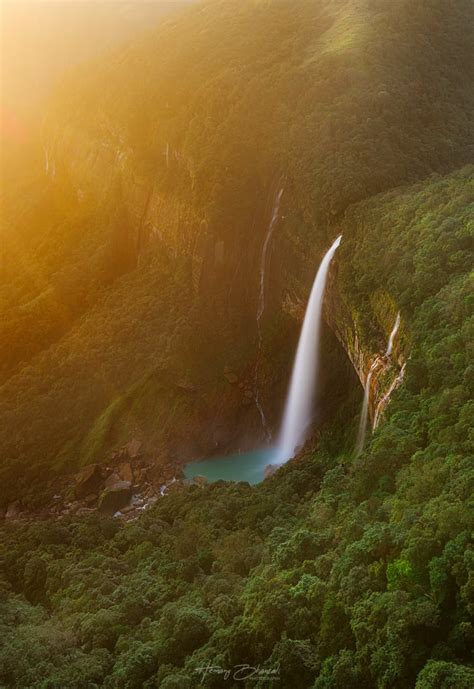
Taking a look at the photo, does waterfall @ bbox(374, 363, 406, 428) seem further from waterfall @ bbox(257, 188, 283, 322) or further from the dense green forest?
waterfall @ bbox(257, 188, 283, 322)

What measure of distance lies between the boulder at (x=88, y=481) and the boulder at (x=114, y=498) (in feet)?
4.26

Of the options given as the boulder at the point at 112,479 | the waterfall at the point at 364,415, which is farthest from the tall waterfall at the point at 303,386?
the boulder at the point at 112,479

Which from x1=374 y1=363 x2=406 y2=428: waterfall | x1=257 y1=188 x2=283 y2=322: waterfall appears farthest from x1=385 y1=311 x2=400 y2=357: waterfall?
x1=257 y1=188 x2=283 y2=322: waterfall

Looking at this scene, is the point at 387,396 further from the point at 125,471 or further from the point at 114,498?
the point at 125,471

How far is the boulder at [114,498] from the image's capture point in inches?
1533

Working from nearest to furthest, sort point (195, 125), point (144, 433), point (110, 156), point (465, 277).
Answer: point (465, 277) < point (144, 433) < point (195, 125) < point (110, 156)

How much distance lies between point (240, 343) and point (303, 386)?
6385 mm

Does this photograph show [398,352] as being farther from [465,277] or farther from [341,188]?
[341,188]

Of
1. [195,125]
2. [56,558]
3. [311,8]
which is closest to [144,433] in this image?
[56,558]

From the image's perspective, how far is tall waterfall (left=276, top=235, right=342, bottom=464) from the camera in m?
40.7

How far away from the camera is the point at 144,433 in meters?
43.9

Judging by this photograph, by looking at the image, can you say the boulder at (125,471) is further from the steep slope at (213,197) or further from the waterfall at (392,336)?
the waterfall at (392,336)

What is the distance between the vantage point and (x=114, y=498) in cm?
3925

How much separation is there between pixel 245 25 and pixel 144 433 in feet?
110
